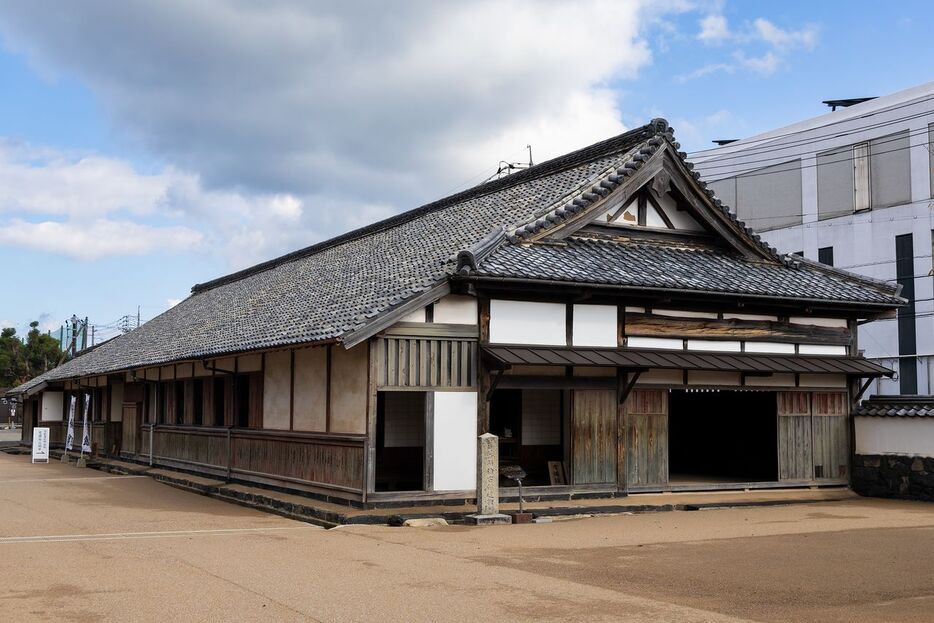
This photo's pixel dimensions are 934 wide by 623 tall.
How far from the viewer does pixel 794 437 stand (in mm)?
18516

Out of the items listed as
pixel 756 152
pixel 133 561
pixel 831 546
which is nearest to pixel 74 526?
pixel 133 561

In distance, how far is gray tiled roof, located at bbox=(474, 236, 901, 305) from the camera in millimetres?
15469

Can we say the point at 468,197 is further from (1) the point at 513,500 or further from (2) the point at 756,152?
(2) the point at 756,152

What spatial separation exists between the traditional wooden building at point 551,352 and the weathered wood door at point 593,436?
4cm

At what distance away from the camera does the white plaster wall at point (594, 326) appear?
16094mm

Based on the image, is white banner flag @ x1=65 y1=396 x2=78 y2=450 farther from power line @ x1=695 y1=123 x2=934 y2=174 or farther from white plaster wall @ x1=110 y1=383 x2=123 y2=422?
power line @ x1=695 y1=123 x2=934 y2=174

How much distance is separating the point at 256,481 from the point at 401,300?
20.7ft

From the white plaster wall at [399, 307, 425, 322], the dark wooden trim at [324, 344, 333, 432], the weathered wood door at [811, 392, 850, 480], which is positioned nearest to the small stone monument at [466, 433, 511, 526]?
the white plaster wall at [399, 307, 425, 322]

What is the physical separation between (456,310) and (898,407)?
950cm

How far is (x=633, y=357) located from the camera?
16.1m

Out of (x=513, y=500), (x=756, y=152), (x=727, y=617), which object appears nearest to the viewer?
(x=727, y=617)

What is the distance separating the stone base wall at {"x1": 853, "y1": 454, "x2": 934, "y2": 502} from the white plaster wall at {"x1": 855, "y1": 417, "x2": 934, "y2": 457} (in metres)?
0.12

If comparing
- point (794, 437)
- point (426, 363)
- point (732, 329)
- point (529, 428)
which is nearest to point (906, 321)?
point (794, 437)

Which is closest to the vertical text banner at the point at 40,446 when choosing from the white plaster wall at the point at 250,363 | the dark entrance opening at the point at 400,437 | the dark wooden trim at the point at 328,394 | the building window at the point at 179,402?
the building window at the point at 179,402
